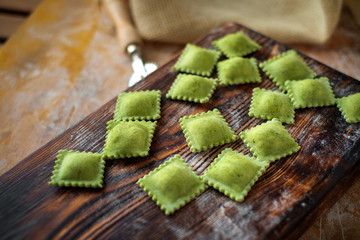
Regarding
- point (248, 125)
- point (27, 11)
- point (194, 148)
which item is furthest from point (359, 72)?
point (27, 11)

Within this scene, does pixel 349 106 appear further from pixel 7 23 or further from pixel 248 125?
pixel 7 23

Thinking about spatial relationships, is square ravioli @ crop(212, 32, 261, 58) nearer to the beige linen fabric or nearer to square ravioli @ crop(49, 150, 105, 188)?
the beige linen fabric

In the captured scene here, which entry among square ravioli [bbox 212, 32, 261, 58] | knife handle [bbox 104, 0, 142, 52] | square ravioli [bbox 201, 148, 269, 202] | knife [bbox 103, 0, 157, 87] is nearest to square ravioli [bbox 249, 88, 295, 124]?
square ravioli [bbox 201, 148, 269, 202]

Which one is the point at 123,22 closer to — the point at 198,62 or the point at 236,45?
the point at 198,62

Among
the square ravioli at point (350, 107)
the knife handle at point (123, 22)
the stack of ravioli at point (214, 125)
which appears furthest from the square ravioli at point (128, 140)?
the square ravioli at point (350, 107)

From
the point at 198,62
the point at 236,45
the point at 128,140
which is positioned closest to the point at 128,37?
the point at 198,62
